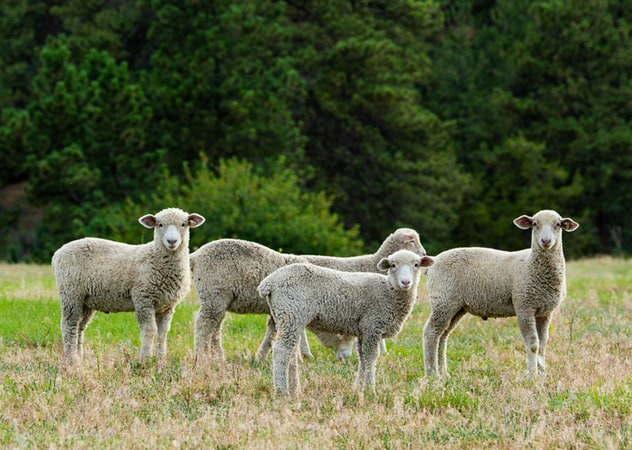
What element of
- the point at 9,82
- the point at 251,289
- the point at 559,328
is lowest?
the point at 559,328

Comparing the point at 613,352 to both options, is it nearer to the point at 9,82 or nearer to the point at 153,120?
the point at 153,120

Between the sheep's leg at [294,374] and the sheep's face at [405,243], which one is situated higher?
the sheep's face at [405,243]

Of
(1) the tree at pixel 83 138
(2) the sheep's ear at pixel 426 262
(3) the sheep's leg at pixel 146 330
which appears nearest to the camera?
(2) the sheep's ear at pixel 426 262

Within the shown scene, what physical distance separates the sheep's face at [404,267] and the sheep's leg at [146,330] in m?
2.54

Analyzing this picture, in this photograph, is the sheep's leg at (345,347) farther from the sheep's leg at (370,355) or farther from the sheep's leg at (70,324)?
the sheep's leg at (70,324)

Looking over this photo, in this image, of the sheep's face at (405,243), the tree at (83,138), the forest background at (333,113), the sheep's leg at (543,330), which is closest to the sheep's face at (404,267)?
the sheep's leg at (543,330)

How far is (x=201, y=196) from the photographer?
89.4 ft

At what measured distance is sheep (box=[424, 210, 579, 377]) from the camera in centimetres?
994

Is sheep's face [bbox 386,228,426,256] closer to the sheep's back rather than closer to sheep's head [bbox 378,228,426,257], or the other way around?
sheep's head [bbox 378,228,426,257]

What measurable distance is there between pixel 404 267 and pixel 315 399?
149 cm

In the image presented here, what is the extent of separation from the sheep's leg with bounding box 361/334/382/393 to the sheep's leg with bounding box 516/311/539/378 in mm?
1829

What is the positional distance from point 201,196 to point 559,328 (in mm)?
16140

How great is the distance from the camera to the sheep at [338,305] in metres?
8.65

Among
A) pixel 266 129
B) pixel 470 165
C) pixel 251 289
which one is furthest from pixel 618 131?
pixel 251 289
